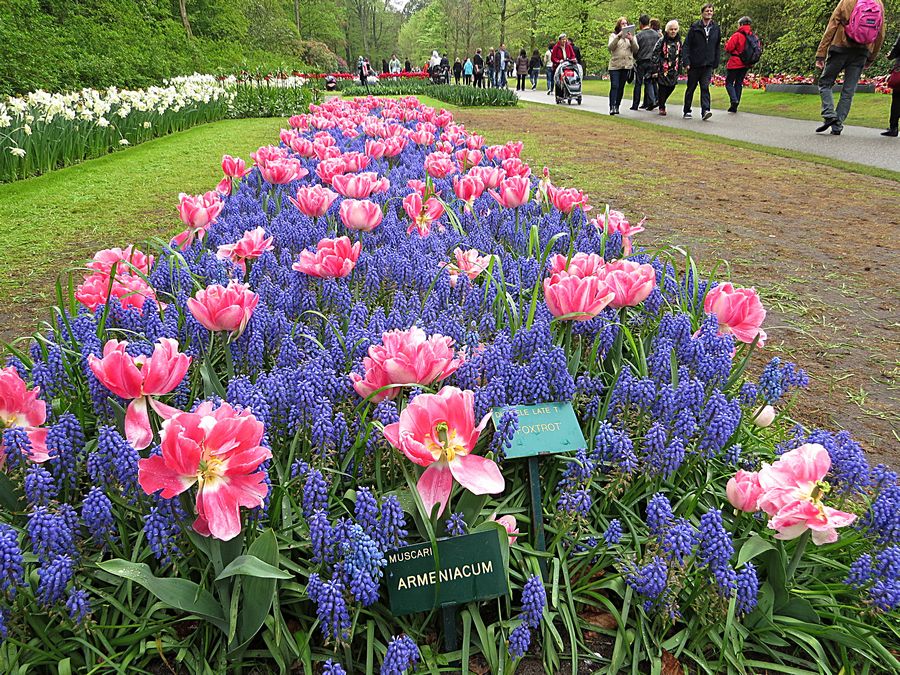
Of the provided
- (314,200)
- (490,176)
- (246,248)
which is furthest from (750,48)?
(246,248)

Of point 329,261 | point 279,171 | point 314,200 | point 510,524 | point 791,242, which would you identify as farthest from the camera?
point 791,242

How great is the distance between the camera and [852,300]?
12.7 feet

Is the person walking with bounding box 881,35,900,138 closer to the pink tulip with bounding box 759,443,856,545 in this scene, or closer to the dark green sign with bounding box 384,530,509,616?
the pink tulip with bounding box 759,443,856,545

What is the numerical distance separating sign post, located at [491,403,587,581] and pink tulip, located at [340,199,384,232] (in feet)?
4.62

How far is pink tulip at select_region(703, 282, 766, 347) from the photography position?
186 cm

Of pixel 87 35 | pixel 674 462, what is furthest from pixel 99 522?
Result: pixel 87 35

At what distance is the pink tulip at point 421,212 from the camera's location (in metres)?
2.97

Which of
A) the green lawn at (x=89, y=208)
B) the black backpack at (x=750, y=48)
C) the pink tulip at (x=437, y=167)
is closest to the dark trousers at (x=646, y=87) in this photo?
the black backpack at (x=750, y=48)

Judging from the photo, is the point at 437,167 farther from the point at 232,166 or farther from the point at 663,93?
the point at 663,93

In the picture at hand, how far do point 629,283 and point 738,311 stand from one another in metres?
0.36

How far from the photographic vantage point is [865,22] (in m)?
8.61

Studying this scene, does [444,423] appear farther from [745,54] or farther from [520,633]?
[745,54]

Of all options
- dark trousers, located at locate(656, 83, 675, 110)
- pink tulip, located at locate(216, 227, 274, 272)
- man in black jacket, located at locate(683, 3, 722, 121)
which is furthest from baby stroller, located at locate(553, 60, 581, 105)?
pink tulip, located at locate(216, 227, 274, 272)

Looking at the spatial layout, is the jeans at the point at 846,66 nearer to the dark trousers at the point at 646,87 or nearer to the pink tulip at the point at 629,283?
the dark trousers at the point at 646,87
